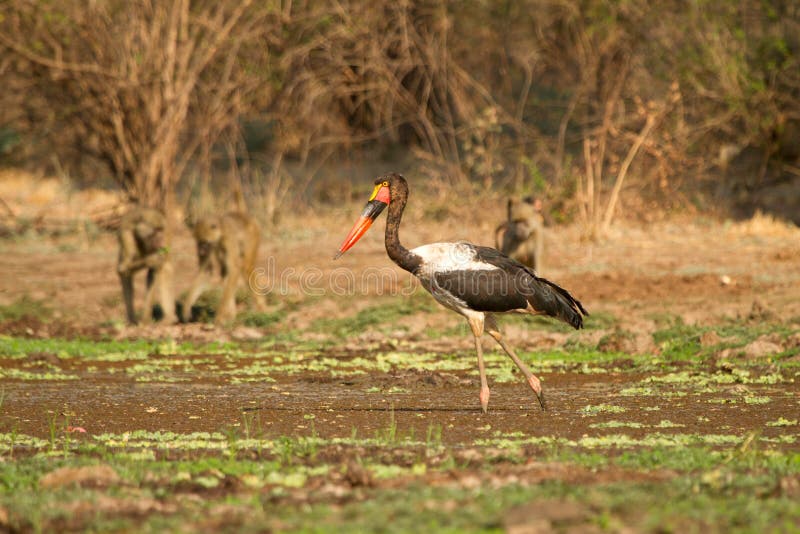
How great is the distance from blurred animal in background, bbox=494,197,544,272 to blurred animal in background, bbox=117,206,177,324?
388 cm

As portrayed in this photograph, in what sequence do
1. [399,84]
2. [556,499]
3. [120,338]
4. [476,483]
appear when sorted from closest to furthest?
[556,499] < [476,483] < [120,338] < [399,84]

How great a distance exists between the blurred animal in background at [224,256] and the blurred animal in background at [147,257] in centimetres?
43

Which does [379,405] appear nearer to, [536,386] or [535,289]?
[536,386]

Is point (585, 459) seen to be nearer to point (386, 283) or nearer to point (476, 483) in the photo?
point (476, 483)

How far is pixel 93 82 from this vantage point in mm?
18375

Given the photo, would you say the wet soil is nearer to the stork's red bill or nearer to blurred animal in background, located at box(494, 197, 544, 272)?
the stork's red bill

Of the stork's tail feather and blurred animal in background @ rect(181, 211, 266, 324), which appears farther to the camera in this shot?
blurred animal in background @ rect(181, 211, 266, 324)

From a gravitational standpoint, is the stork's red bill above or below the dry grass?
above

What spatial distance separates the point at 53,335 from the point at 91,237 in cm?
600

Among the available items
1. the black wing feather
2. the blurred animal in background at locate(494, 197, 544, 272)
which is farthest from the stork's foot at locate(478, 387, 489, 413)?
the blurred animal in background at locate(494, 197, 544, 272)

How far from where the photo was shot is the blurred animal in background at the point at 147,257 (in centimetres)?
1340

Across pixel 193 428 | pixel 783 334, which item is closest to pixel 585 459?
pixel 193 428

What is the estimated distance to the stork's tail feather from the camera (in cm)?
805

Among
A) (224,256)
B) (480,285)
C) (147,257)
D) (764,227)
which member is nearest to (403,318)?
(224,256)
